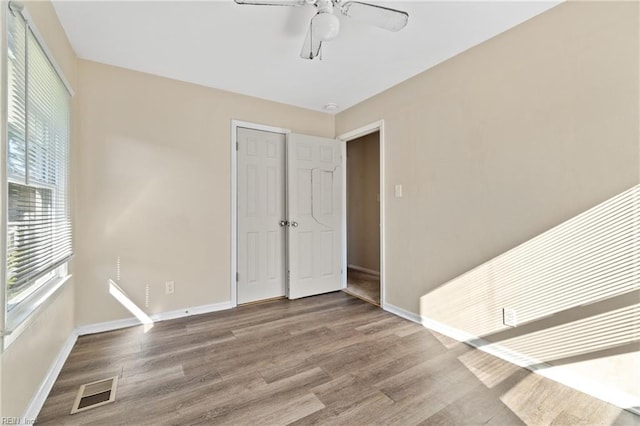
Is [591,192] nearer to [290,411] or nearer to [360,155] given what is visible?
[290,411]

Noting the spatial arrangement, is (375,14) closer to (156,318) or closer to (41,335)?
(41,335)

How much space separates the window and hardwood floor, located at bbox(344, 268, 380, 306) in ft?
9.72

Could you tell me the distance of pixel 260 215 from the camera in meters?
3.47

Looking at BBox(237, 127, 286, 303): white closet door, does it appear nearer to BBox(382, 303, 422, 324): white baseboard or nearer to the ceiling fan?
BBox(382, 303, 422, 324): white baseboard

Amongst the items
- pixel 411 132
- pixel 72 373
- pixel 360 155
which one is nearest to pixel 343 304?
pixel 411 132

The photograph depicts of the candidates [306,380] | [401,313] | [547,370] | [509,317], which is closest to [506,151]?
[509,317]

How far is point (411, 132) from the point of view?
285cm

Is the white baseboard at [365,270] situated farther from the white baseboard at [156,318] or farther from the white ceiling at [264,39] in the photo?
the white ceiling at [264,39]

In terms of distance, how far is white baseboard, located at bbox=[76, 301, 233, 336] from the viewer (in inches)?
100

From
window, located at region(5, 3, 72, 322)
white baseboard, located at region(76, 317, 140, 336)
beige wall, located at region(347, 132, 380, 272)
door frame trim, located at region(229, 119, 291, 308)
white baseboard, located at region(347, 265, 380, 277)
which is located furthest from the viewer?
beige wall, located at region(347, 132, 380, 272)

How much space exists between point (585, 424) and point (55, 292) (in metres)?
3.20

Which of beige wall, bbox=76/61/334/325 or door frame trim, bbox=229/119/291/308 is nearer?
beige wall, bbox=76/61/334/325

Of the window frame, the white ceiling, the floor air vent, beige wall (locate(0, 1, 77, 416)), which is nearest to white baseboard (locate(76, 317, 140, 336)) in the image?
beige wall (locate(0, 1, 77, 416))

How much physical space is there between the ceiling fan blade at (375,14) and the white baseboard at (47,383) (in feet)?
9.26
